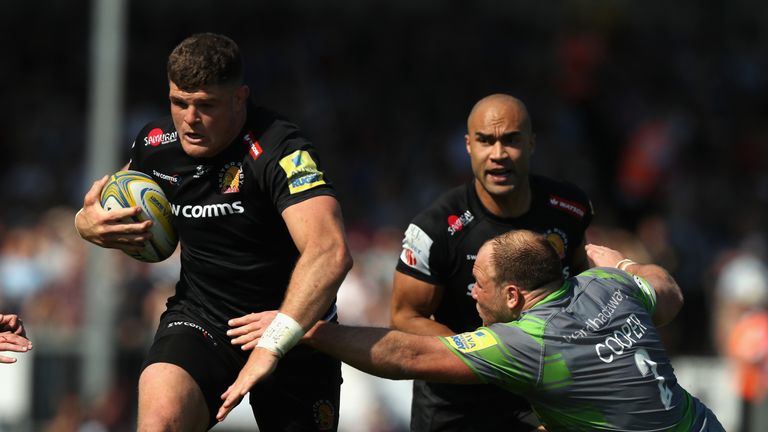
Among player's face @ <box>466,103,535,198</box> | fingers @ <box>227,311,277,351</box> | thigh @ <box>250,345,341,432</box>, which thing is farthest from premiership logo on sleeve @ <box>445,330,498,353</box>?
player's face @ <box>466,103,535,198</box>

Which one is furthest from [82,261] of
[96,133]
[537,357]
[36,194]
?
[537,357]

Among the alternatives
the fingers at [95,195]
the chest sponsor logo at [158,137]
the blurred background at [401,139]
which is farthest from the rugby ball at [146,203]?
the blurred background at [401,139]

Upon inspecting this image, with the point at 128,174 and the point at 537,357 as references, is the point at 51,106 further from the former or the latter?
the point at 537,357

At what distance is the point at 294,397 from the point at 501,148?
1.84 metres

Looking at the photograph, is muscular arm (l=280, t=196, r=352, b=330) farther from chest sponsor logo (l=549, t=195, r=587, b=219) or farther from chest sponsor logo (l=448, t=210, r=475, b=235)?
chest sponsor logo (l=549, t=195, r=587, b=219)

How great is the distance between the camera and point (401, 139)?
20.1 meters

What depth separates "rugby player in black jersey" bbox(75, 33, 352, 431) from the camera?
6359 millimetres

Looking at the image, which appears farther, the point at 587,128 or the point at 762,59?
the point at 762,59

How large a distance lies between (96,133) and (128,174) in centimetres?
928

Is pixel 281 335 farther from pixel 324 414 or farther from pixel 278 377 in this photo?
pixel 324 414

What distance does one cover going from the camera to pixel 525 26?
23.7m

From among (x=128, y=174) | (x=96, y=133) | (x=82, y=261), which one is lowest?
(x=82, y=261)

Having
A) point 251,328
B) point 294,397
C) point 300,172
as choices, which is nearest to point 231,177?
point 300,172

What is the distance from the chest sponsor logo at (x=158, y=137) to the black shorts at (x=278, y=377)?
3.00 ft
